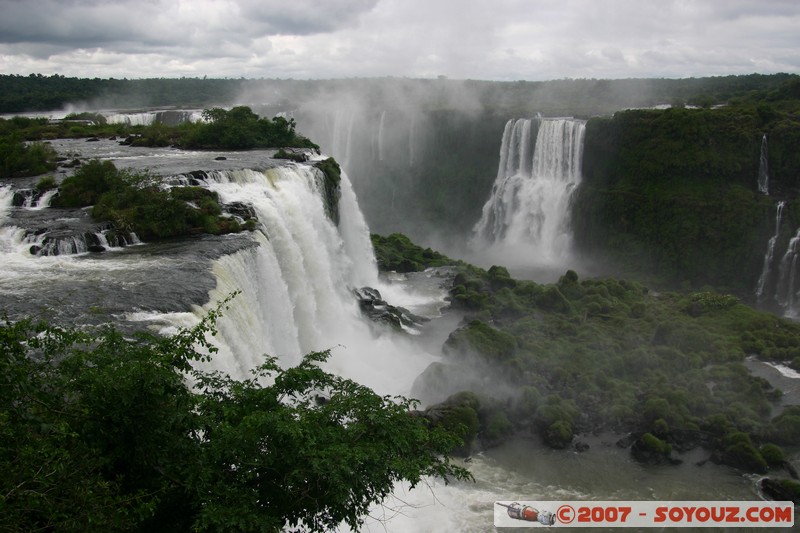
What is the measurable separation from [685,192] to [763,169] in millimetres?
4080

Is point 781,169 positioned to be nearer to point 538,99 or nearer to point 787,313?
point 787,313

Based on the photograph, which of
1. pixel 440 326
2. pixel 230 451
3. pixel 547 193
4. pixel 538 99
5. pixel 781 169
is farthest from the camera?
pixel 538 99

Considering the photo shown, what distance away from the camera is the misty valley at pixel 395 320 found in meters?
7.70

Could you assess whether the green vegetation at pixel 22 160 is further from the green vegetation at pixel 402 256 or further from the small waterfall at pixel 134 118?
the small waterfall at pixel 134 118

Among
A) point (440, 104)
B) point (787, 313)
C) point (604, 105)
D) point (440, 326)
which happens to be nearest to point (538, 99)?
point (604, 105)

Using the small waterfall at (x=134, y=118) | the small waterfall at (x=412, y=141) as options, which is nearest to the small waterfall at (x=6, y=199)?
the small waterfall at (x=134, y=118)

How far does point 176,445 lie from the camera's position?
7770mm

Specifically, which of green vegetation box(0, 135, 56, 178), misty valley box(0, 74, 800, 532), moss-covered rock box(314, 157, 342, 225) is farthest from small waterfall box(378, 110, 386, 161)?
green vegetation box(0, 135, 56, 178)

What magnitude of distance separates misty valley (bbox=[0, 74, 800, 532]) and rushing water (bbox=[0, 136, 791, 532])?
0.31 feet

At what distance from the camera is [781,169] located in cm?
3531

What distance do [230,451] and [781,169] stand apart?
36.4 meters

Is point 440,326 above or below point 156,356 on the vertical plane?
below

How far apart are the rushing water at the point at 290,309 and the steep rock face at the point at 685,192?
17.5 meters

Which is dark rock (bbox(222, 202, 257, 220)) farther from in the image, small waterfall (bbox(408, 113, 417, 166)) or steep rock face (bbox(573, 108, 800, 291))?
small waterfall (bbox(408, 113, 417, 166))
